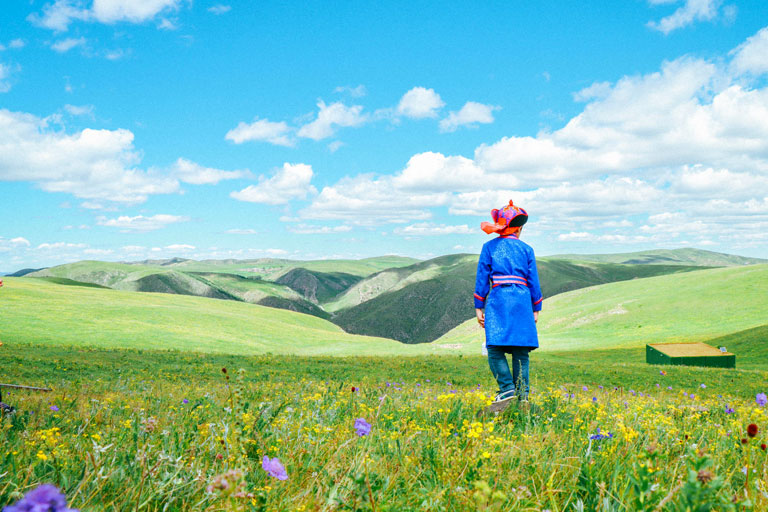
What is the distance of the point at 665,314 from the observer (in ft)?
227

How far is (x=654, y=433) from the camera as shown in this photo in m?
3.88

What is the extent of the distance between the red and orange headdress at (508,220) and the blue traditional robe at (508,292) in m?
0.13

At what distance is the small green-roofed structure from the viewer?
1299 inches

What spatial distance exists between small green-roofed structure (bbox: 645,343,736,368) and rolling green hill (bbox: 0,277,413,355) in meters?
22.4

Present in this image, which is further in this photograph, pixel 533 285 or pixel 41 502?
pixel 533 285

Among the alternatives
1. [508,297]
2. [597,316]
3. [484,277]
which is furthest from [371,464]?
[597,316]

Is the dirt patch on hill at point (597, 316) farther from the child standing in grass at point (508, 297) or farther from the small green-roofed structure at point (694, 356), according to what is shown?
the child standing in grass at point (508, 297)

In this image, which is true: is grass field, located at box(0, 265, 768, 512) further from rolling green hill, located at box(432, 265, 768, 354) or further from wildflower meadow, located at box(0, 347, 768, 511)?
rolling green hill, located at box(432, 265, 768, 354)

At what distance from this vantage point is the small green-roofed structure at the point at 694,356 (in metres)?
33.0

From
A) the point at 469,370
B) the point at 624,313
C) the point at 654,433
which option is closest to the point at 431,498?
the point at 654,433

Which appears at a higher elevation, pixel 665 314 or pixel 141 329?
pixel 141 329

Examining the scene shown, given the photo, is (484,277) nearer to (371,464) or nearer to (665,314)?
(371,464)

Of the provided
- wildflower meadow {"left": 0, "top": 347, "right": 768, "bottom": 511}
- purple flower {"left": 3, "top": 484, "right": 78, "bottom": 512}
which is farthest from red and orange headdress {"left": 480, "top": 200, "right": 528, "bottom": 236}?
purple flower {"left": 3, "top": 484, "right": 78, "bottom": 512}

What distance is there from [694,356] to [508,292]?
3404 cm
